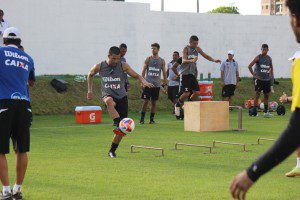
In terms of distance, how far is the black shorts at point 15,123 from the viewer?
8258 millimetres

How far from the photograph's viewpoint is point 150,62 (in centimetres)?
2055

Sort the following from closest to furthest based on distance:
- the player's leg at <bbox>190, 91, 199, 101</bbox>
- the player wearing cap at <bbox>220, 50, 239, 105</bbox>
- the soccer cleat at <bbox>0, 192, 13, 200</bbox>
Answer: the soccer cleat at <bbox>0, 192, 13, 200</bbox> < the player's leg at <bbox>190, 91, 199, 101</bbox> < the player wearing cap at <bbox>220, 50, 239, 105</bbox>

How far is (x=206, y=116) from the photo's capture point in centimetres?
1764

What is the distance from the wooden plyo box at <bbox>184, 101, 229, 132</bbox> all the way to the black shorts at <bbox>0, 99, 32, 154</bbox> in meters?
9.47

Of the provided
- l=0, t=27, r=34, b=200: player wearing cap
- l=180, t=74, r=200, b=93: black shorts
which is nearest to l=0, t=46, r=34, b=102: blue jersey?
l=0, t=27, r=34, b=200: player wearing cap

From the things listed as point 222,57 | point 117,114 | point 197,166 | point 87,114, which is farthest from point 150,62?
point 222,57

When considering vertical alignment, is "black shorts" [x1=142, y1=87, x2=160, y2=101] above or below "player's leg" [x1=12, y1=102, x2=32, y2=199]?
below

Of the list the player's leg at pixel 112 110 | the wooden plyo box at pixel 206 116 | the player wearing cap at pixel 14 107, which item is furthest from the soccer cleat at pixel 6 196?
the wooden plyo box at pixel 206 116

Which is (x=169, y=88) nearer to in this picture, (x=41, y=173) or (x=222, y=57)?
(x=222, y=57)

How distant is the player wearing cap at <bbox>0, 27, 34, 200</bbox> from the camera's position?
8258 mm

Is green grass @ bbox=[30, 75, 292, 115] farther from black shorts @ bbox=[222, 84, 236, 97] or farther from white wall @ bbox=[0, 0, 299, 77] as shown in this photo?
black shorts @ bbox=[222, 84, 236, 97]

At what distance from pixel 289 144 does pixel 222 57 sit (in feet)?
103

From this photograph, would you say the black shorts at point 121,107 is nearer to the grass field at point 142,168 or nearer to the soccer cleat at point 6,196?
the grass field at point 142,168

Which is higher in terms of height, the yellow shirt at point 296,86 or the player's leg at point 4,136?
the yellow shirt at point 296,86
